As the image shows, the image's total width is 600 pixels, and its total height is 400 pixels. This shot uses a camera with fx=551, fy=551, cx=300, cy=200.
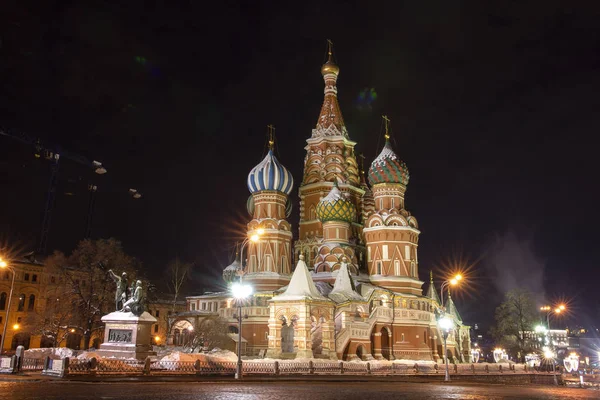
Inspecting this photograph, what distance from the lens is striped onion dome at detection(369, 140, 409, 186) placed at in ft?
175

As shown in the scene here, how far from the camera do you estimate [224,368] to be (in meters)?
26.2

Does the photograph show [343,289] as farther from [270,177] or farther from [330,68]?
[330,68]

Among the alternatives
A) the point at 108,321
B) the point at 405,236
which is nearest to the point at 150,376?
the point at 108,321

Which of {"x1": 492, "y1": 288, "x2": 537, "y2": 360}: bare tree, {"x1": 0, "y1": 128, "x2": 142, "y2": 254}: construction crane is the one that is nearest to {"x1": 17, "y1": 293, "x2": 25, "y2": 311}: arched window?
{"x1": 0, "y1": 128, "x2": 142, "y2": 254}: construction crane

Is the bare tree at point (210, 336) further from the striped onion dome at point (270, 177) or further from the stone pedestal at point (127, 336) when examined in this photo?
the stone pedestal at point (127, 336)

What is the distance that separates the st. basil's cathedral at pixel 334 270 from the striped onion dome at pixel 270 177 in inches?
3.9

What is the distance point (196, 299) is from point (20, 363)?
2986 cm

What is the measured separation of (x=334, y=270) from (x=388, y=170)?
11153mm

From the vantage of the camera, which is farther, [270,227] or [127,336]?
[270,227]

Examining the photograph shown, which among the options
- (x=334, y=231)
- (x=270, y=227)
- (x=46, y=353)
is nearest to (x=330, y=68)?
(x=334, y=231)

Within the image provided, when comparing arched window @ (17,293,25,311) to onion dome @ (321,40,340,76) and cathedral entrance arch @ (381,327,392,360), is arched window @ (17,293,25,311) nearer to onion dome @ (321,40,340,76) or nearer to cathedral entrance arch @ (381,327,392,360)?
cathedral entrance arch @ (381,327,392,360)

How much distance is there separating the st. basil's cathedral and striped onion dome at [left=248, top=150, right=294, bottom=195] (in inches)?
3.9

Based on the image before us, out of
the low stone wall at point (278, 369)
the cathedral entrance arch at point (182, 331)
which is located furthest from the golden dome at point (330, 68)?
the low stone wall at point (278, 369)

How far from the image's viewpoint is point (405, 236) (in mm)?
51344
